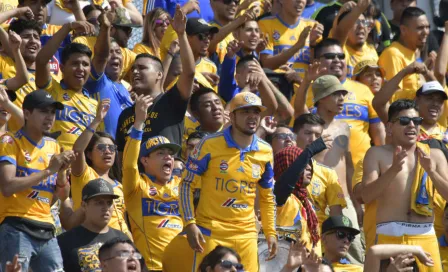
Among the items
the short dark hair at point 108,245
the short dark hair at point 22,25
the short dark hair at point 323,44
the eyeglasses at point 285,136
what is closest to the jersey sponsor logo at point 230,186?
the short dark hair at point 108,245

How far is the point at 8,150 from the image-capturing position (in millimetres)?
9719

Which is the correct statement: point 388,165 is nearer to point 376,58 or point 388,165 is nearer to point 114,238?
point 114,238

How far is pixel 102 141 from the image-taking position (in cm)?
1082

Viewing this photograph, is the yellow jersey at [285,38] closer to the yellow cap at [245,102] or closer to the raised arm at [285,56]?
the raised arm at [285,56]

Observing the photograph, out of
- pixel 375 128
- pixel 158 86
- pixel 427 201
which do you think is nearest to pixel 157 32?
pixel 158 86

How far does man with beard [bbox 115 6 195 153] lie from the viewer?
431 inches

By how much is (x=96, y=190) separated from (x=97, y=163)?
0.93 meters

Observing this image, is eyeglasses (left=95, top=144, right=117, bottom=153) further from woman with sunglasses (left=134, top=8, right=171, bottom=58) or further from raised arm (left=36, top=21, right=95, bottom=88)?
woman with sunglasses (left=134, top=8, right=171, bottom=58)

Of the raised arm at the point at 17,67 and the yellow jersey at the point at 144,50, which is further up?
the yellow jersey at the point at 144,50

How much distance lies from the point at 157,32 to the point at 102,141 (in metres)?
3.44

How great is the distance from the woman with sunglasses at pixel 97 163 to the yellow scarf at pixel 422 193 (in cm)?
263

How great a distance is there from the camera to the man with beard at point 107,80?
39.7 ft

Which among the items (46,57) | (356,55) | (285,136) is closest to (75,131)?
(46,57)

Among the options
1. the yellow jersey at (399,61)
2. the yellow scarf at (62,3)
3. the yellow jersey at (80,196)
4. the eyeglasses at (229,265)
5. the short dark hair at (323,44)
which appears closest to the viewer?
the eyeglasses at (229,265)
